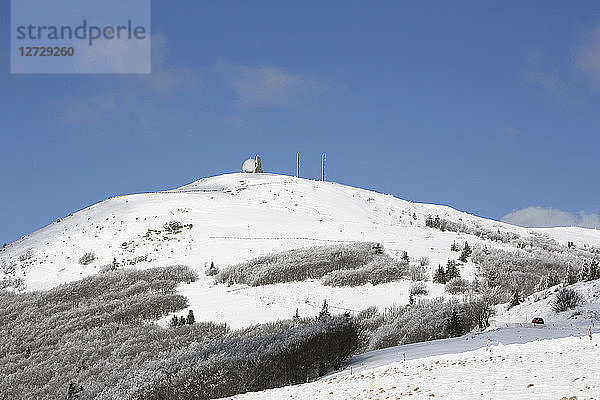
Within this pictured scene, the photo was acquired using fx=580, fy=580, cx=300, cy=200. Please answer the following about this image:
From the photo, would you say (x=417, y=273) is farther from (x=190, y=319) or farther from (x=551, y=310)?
(x=190, y=319)

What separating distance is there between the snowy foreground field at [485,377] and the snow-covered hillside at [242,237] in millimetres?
17148

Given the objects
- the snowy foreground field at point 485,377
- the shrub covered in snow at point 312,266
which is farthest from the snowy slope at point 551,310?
the snowy foreground field at point 485,377

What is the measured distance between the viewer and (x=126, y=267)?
4941 cm

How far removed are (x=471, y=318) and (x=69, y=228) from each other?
53639 mm

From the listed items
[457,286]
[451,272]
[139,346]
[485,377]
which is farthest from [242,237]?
[485,377]

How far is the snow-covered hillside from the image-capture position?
3722 cm

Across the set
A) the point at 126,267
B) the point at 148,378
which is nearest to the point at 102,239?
the point at 126,267

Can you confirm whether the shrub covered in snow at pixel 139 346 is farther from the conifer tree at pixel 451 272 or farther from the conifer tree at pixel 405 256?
the conifer tree at pixel 405 256

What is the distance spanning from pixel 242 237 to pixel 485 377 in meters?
44.5

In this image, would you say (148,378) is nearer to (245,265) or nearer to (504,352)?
(504,352)

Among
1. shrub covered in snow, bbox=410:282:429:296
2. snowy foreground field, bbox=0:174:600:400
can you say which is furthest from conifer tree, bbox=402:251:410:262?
shrub covered in snow, bbox=410:282:429:296

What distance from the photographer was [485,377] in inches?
493

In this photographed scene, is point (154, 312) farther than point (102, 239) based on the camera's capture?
No

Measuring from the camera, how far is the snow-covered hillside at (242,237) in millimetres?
37219
